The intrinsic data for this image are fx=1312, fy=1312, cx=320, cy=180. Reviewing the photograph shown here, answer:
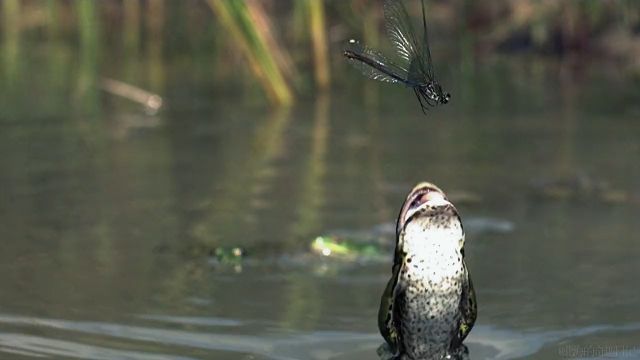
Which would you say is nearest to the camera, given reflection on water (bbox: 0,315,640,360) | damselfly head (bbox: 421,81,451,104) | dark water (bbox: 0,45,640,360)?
damselfly head (bbox: 421,81,451,104)

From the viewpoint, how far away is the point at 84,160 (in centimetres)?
612

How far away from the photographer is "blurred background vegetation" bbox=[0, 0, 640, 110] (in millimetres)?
8203

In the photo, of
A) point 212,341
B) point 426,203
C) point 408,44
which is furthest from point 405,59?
point 212,341

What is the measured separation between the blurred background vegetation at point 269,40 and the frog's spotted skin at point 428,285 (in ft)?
14.7

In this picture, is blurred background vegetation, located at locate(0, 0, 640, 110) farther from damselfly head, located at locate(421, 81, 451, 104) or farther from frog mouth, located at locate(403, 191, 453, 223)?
frog mouth, located at locate(403, 191, 453, 223)

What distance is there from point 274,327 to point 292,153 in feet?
9.30

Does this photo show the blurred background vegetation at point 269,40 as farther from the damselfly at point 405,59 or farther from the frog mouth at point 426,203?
the frog mouth at point 426,203

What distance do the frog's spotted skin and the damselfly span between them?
510 millimetres

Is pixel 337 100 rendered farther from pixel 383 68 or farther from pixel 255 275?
pixel 383 68

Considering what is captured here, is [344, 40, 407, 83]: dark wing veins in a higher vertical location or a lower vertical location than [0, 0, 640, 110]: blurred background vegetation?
lower

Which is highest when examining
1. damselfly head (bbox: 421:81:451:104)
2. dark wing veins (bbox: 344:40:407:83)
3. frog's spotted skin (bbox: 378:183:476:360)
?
dark wing veins (bbox: 344:40:407:83)

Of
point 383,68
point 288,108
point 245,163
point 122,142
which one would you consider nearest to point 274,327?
point 383,68

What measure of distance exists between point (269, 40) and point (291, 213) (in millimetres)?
3295

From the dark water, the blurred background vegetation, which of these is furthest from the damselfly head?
the blurred background vegetation
